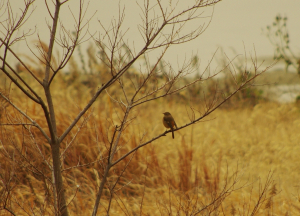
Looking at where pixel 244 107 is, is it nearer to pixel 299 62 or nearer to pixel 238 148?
pixel 299 62

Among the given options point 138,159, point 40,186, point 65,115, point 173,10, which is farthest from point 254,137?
point 173,10

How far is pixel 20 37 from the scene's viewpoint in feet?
5.32

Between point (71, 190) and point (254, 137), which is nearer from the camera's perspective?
point (71, 190)

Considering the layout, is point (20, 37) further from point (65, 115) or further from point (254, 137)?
point (254, 137)

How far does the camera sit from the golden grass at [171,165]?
2578 mm

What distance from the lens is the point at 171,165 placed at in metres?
3.89

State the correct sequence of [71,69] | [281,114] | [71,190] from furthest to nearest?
1. [71,69]
2. [281,114]
3. [71,190]

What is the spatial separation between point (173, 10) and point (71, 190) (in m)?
2.15

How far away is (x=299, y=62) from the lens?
6703 millimetres

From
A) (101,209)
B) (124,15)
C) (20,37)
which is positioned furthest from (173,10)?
(101,209)

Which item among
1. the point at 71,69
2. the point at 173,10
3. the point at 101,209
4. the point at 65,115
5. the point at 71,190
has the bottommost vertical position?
the point at 101,209

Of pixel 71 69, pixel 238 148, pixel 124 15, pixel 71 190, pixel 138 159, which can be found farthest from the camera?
pixel 71 69

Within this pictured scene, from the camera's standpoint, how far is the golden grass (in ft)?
8.46

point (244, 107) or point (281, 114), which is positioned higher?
point (244, 107)
